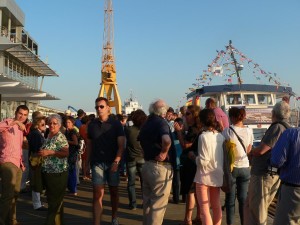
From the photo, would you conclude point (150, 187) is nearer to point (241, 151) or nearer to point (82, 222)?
point (241, 151)

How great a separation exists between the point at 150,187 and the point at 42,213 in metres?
2.84

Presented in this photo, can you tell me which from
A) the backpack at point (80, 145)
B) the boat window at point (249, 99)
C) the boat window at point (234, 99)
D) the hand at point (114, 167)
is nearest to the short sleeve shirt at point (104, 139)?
the hand at point (114, 167)

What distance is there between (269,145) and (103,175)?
93.3 inches

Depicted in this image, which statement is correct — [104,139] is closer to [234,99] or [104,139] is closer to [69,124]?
[69,124]

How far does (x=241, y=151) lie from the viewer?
563 centimetres

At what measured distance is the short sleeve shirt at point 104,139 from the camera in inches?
225

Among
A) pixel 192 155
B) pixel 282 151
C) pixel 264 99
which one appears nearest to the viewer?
pixel 282 151

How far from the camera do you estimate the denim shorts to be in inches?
225

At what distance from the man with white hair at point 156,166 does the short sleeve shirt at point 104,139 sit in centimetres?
67

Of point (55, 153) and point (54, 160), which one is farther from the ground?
point (55, 153)

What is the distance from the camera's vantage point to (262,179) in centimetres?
491

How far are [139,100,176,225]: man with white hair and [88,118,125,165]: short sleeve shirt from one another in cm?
67

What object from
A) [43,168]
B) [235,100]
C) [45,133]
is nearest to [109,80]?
[235,100]

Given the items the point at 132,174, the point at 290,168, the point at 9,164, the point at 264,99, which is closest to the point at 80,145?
the point at 132,174
